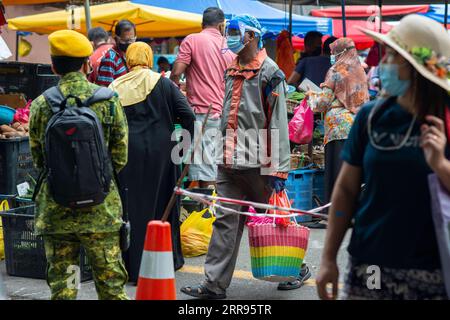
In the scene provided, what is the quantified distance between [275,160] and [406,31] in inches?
113

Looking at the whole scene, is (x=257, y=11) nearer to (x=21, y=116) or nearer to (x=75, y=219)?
(x=21, y=116)

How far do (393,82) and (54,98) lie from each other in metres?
2.18

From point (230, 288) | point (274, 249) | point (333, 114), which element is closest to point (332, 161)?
point (333, 114)

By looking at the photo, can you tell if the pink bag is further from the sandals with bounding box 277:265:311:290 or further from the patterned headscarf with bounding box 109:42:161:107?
the patterned headscarf with bounding box 109:42:161:107

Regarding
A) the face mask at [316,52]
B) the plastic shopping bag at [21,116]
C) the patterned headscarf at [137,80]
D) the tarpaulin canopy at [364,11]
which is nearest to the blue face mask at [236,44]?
the patterned headscarf at [137,80]

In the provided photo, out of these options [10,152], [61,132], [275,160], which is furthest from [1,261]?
[61,132]

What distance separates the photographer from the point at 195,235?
779 centimetres

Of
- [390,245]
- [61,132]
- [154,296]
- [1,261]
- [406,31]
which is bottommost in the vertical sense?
[1,261]

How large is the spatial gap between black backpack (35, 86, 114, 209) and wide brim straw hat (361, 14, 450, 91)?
6.05ft

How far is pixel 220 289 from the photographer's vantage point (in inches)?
243

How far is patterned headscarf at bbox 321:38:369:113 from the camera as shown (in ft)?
28.2

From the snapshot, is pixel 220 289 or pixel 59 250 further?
pixel 220 289

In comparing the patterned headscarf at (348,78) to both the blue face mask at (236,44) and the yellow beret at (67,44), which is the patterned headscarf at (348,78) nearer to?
the blue face mask at (236,44)

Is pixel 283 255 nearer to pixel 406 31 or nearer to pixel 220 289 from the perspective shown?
pixel 220 289
